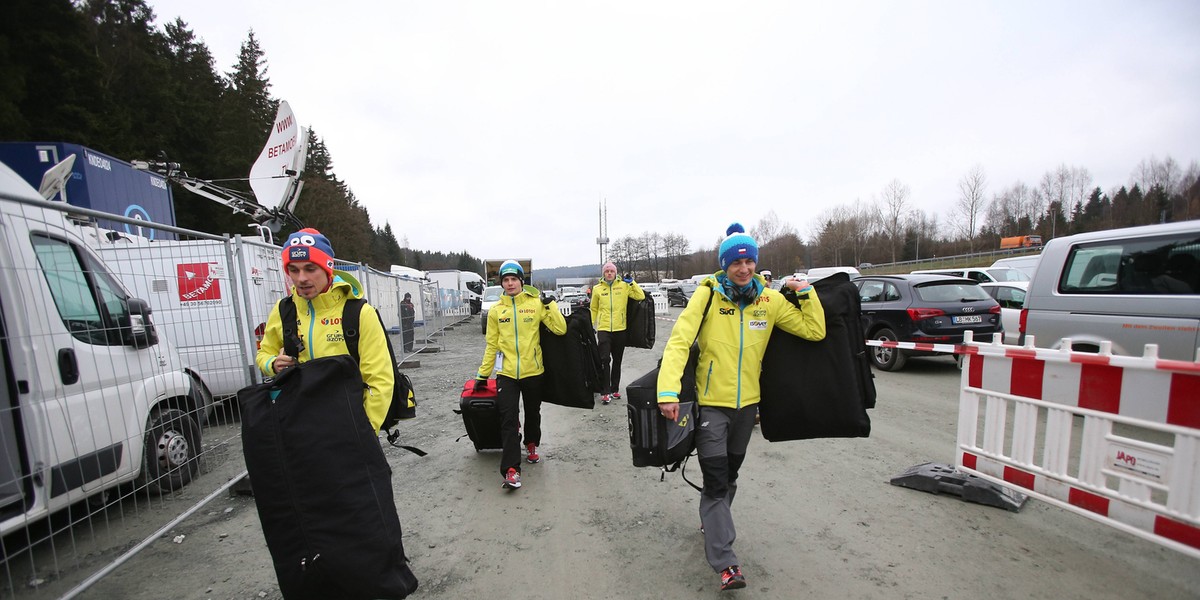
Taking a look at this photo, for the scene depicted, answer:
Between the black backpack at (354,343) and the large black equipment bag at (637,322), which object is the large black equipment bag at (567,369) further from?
the large black equipment bag at (637,322)

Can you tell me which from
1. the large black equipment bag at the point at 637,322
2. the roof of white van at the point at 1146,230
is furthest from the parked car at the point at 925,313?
the large black equipment bag at the point at 637,322

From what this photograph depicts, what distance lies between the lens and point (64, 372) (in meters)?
2.85

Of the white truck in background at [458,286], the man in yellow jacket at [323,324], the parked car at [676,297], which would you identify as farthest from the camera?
the parked car at [676,297]

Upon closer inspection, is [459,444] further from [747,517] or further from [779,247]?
[779,247]

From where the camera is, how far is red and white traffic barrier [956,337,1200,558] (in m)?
2.37

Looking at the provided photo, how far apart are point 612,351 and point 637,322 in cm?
57

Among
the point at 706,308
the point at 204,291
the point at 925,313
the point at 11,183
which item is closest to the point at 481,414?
the point at 706,308

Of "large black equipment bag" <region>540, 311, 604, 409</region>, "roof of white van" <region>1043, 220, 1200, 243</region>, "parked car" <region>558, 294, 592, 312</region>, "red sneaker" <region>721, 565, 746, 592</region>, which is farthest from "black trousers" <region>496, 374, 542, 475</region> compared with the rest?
"roof of white van" <region>1043, 220, 1200, 243</region>

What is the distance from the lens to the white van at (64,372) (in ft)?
8.75

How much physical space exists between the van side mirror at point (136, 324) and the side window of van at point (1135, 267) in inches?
352

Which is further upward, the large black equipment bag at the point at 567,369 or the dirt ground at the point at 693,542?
the large black equipment bag at the point at 567,369

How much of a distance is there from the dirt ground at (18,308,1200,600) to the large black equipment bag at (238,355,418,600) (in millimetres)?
1021

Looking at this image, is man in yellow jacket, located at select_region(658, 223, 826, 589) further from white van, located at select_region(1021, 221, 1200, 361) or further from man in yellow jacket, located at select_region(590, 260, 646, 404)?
man in yellow jacket, located at select_region(590, 260, 646, 404)

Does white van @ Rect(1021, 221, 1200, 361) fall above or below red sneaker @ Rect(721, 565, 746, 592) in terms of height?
above
